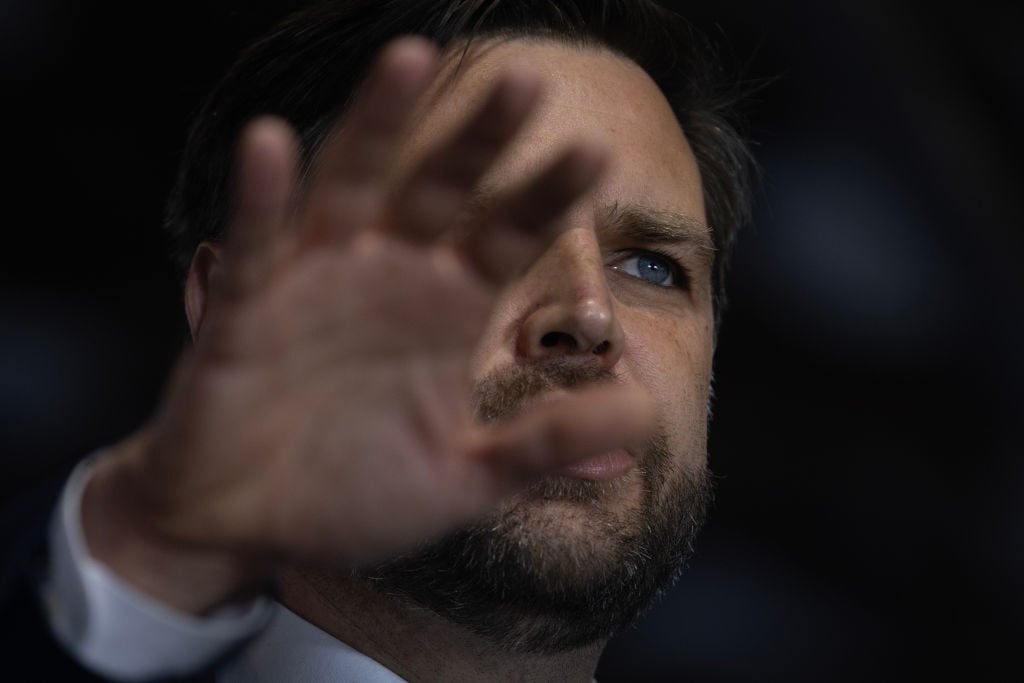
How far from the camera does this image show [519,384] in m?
0.99

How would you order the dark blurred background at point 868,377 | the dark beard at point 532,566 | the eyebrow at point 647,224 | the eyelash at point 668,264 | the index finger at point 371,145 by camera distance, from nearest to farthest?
the index finger at point 371,145 < the dark beard at point 532,566 < the eyebrow at point 647,224 < the eyelash at point 668,264 < the dark blurred background at point 868,377

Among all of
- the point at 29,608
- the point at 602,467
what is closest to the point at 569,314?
the point at 602,467

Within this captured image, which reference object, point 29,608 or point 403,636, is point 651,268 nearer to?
point 403,636

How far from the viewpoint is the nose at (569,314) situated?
3.22 ft

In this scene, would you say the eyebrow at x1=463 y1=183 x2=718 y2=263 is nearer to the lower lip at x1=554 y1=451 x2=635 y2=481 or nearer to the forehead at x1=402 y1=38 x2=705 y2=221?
the forehead at x1=402 y1=38 x2=705 y2=221

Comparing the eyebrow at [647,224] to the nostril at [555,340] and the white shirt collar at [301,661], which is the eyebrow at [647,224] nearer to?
the nostril at [555,340]

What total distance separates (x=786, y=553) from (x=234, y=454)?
4.11 ft

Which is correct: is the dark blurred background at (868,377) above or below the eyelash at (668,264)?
below

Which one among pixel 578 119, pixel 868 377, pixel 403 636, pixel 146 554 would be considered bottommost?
pixel 868 377

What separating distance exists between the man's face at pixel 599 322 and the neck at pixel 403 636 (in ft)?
0.18

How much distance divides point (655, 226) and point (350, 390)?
595 millimetres

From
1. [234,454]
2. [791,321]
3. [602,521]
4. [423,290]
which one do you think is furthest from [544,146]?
[791,321]

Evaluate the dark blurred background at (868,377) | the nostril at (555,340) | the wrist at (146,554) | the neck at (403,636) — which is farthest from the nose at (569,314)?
the dark blurred background at (868,377)

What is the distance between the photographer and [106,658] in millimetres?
637
